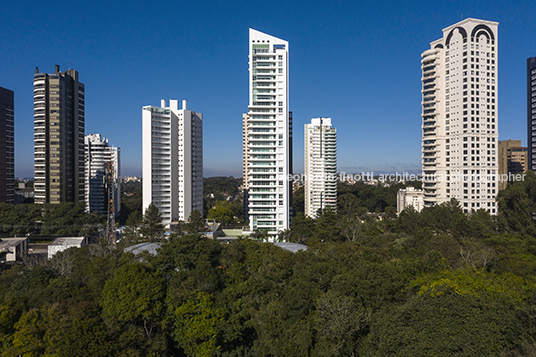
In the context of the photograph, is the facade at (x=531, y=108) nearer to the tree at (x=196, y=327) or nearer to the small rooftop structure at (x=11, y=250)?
the tree at (x=196, y=327)

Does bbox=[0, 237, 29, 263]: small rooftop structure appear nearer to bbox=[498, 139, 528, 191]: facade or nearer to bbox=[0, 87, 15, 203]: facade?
bbox=[0, 87, 15, 203]: facade

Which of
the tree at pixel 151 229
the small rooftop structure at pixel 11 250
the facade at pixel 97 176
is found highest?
the facade at pixel 97 176

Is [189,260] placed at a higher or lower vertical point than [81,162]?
lower

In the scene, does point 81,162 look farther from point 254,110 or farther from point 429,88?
point 429,88

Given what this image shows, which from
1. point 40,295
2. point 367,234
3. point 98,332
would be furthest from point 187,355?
point 367,234

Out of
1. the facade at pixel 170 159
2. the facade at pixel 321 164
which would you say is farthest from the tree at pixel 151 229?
the facade at pixel 321 164
